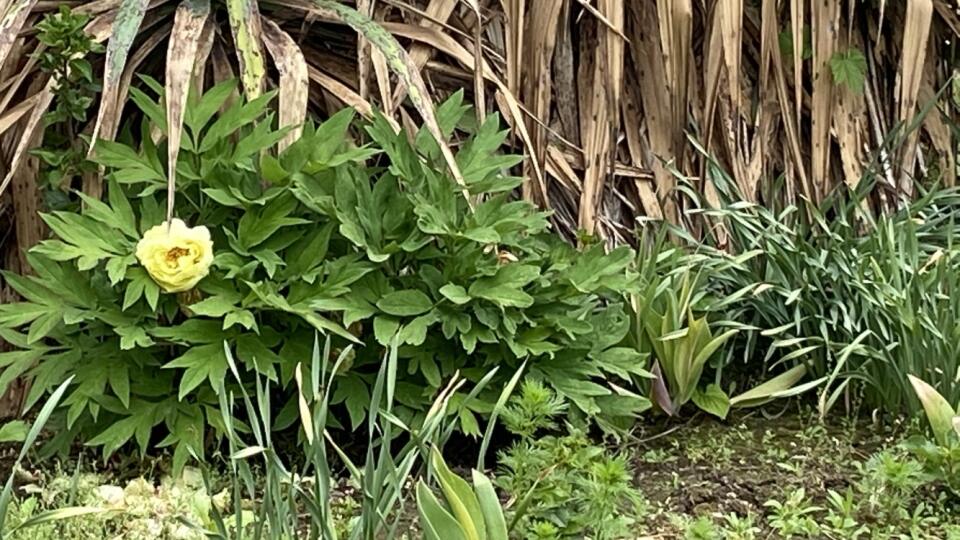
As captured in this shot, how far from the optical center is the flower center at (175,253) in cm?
192

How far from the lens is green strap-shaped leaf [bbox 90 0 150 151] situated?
1998 millimetres

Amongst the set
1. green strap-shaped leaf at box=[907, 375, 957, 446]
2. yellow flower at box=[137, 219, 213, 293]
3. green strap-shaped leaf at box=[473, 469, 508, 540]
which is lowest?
green strap-shaped leaf at box=[907, 375, 957, 446]

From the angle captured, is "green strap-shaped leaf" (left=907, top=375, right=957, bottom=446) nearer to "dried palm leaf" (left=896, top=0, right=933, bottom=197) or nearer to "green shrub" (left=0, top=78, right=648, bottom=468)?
"green shrub" (left=0, top=78, right=648, bottom=468)

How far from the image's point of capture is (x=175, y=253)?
192cm

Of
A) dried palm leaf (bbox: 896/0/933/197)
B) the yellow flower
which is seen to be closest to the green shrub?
the yellow flower

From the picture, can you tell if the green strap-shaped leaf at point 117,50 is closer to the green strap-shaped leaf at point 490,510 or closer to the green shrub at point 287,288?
the green shrub at point 287,288

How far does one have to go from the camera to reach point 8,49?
2.09m

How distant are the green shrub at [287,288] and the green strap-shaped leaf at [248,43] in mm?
60

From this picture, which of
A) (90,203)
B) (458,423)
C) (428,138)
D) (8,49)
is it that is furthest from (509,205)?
(8,49)

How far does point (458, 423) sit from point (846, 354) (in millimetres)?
815

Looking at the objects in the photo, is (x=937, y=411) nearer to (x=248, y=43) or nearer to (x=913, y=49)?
(x=913, y=49)

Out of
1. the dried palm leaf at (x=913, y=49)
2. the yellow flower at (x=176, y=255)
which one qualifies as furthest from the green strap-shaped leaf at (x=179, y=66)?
the dried palm leaf at (x=913, y=49)

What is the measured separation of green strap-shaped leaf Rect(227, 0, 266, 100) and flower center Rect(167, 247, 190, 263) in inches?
15.0

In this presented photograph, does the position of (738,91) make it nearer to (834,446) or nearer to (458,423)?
(834,446)
